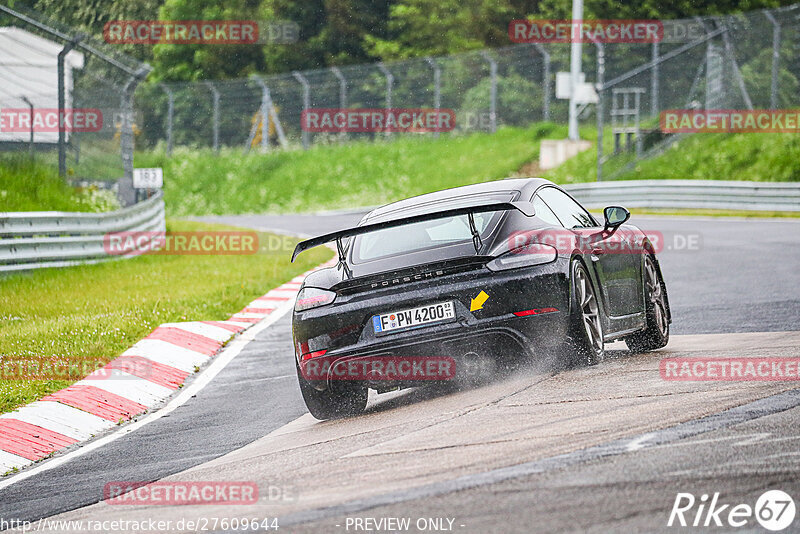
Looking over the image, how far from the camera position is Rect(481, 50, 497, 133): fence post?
39400 millimetres

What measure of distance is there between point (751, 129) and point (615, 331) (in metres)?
24.7

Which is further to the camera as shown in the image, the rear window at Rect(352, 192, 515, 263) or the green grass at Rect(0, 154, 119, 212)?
the green grass at Rect(0, 154, 119, 212)

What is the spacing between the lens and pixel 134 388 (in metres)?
9.25

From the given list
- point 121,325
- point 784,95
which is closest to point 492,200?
point 121,325

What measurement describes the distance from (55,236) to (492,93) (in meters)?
24.3

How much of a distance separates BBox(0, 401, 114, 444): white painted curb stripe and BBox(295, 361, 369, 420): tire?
60.5 inches

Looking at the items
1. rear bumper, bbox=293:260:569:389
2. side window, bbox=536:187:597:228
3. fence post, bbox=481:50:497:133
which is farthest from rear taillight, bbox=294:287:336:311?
fence post, bbox=481:50:497:133

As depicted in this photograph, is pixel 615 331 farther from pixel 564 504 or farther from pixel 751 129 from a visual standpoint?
pixel 751 129

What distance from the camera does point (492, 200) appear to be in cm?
783

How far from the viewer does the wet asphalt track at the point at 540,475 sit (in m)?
4.55

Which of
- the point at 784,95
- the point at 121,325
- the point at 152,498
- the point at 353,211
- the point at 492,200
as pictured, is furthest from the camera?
the point at 353,211
